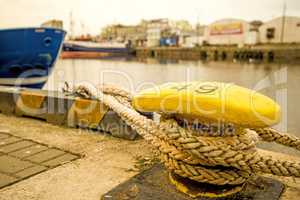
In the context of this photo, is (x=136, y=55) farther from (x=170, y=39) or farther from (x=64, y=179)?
(x=64, y=179)

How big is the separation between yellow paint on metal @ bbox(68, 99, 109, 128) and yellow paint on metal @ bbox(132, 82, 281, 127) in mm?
1259

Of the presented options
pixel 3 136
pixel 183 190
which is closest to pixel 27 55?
pixel 3 136

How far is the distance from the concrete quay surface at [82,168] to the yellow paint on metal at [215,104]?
57 cm

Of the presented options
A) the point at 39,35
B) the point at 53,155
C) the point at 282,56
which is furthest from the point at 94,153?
the point at 282,56

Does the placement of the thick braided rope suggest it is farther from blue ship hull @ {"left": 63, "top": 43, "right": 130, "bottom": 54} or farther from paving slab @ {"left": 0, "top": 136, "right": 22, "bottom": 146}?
blue ship hull @ {"left": 63, "top": 43, "right": 130, "bottom": 54}

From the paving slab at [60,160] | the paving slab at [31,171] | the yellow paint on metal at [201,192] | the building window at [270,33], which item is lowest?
the paving slab at [31,171]

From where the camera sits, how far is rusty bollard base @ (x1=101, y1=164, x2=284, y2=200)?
1569 mm

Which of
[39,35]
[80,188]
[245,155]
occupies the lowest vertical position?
[80,188]

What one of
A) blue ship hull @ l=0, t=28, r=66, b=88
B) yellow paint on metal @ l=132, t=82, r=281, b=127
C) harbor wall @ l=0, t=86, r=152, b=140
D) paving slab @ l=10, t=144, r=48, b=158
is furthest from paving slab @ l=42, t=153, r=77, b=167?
blue ship hull @ l=0, t=28, r=66, b=88

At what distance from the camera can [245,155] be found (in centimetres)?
146

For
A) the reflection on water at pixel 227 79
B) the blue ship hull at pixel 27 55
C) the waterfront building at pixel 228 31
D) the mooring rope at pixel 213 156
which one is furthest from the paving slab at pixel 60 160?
the waterfront building at pixel 228 31

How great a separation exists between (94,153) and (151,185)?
784 mm

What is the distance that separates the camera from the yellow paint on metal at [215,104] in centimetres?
140

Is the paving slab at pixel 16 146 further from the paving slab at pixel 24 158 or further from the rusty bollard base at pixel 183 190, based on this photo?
the rusty bollard base at pixel 183 190
